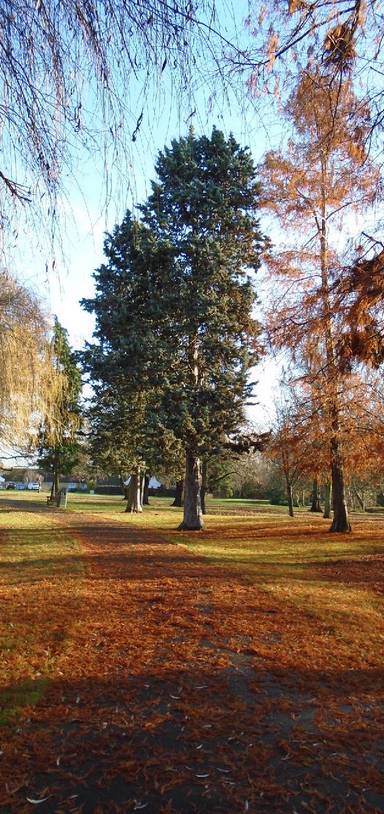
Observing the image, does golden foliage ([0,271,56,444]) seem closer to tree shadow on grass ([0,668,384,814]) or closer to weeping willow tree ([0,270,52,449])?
weeping willow tree ([0,270,52,449])

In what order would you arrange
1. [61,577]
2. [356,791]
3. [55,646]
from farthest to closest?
[61,577]
[55,646]
[356,791]

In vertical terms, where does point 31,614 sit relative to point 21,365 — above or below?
below

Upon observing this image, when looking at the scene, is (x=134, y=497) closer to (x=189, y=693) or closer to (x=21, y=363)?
(x=21, y=363)

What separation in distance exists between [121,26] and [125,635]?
5.31 metres

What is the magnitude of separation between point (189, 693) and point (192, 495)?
15949mm

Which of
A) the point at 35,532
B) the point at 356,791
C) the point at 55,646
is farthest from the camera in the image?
the point at 35,532

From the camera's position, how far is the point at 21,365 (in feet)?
50.2

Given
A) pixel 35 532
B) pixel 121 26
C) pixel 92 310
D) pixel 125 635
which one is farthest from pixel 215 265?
pixel 121 26

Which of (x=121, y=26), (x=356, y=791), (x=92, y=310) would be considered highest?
(x=92, y=310)

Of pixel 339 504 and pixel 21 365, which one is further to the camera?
pixel 339 504

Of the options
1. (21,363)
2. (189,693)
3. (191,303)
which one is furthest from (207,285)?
(189,693)

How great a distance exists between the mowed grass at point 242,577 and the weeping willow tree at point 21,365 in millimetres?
3159

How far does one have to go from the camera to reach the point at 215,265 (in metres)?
18.3

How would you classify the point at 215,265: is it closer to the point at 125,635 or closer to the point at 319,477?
the point at 319,477
